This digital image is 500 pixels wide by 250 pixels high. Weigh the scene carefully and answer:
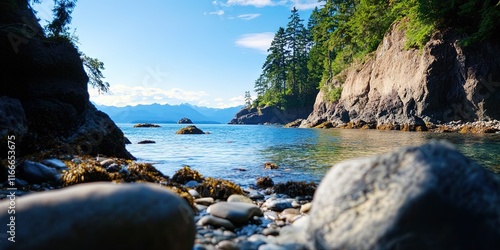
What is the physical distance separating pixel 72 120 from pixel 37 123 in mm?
1268

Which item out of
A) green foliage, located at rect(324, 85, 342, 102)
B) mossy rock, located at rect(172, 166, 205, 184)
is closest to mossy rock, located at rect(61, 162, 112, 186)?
mossy rock, located at rect(172, 166, 205, 184)

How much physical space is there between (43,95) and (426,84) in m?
29.6

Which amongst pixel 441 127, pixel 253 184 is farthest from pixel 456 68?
pixel 253 184

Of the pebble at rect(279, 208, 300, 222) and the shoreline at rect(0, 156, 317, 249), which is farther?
the pebble at rect(279, 208, 300, 222)

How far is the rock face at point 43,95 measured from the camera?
8289 mm

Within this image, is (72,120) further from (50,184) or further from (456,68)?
(456,68)

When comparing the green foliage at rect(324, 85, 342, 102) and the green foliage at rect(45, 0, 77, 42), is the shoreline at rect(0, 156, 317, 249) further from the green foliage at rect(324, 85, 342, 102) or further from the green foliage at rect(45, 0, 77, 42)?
the green foliage at rect(324, 85, 342, 102)

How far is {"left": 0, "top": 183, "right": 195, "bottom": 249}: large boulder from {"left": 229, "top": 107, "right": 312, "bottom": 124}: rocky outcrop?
75513mm

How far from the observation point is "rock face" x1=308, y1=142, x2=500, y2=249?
1996mm

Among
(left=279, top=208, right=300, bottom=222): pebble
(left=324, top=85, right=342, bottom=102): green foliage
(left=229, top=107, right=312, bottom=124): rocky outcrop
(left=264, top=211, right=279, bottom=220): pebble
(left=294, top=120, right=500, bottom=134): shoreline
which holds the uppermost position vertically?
(left=324, top=85, right=342, bottom=102): green foliage

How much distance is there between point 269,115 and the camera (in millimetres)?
85562

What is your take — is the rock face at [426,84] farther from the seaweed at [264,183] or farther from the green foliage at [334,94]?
the seaweed at [264,183]

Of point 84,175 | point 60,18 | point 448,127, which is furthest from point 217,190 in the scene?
point 448,127

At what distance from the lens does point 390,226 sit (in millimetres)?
2031
